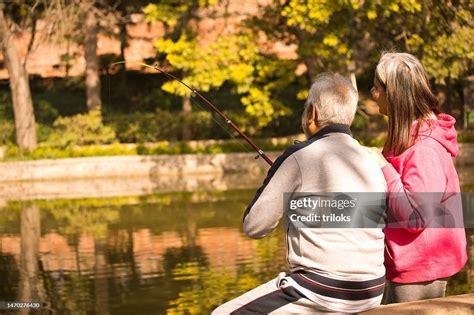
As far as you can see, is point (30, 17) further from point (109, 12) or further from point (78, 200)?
point (78, 200)

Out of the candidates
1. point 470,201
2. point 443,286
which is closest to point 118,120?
point 470,201

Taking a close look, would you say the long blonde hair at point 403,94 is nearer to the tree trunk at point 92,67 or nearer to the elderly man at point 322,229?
the elderly man at point 322,229

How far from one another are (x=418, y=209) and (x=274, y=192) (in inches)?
25.3

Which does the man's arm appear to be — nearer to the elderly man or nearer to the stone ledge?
the elderly man

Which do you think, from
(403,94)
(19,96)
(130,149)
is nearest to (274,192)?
(403,94)

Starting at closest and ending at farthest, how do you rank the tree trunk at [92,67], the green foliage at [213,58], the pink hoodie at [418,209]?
the pink hoodie at [418,209]
the green foliage at [213,58]
the tree trunk at [92,67]

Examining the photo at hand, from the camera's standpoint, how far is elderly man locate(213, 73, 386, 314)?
146 inches

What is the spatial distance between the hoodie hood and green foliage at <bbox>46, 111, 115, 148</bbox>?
71.5 ft

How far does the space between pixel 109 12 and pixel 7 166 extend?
7.53 metres

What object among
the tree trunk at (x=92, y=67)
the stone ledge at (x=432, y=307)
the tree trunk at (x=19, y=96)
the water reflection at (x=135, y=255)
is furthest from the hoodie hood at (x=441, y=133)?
the tree trunk at (x=92, y=67)

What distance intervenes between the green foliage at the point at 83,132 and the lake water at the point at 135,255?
736 centimetres

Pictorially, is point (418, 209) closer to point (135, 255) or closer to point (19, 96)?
point (135, 255)

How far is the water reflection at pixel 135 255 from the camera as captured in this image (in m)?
9.28

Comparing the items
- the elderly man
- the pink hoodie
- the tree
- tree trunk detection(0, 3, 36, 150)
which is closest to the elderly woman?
the pink hoodie
